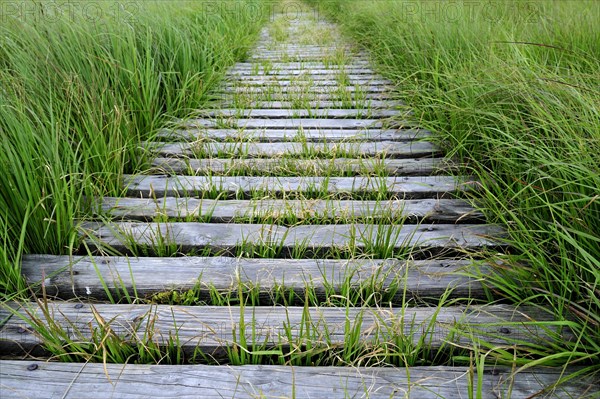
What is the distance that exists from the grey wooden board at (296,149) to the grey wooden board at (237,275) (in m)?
0.98

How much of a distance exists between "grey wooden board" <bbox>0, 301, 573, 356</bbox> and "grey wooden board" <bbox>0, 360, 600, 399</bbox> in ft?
0.28

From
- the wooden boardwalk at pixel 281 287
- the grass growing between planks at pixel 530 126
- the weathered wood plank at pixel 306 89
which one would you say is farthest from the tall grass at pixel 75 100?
the grass growing between planks at pixel 530 126

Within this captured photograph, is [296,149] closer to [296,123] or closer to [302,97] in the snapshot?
[296,123]

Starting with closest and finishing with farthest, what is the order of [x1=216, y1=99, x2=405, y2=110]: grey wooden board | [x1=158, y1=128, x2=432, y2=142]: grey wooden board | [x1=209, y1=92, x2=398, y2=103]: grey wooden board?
[x1=158, y1=128, x2=432, y2=142]: grey wooden board → [x1=216, y1=99, x2=405, y2=110]: grey wooden board → [x1=209, y1=92, x2=398, y2=103]: grey wooden board

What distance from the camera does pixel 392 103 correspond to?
3.66 metres

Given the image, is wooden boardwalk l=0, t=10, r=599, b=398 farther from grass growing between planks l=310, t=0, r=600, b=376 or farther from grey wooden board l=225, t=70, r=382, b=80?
grey wooden board l=225, t=70, r=382, b=80

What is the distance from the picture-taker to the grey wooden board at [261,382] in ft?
4.20

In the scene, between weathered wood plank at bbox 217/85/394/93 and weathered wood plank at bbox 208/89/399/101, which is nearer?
weathered wood plank at bbox 208/89/399/101

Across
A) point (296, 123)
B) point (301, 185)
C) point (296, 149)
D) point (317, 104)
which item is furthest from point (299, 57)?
point (301, 185)

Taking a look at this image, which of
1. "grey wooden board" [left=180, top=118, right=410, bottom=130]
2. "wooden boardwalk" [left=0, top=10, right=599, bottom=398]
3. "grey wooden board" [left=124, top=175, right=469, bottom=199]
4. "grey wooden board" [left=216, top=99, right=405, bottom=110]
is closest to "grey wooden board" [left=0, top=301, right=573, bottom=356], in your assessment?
"wooden boardwalk" [left=0, top=10, right=599, bottom=398]

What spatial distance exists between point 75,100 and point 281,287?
1475 mm

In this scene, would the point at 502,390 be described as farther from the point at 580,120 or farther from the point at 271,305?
the point at 580,120

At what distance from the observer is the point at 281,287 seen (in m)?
1.67

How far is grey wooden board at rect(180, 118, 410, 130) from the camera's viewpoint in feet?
10.7
